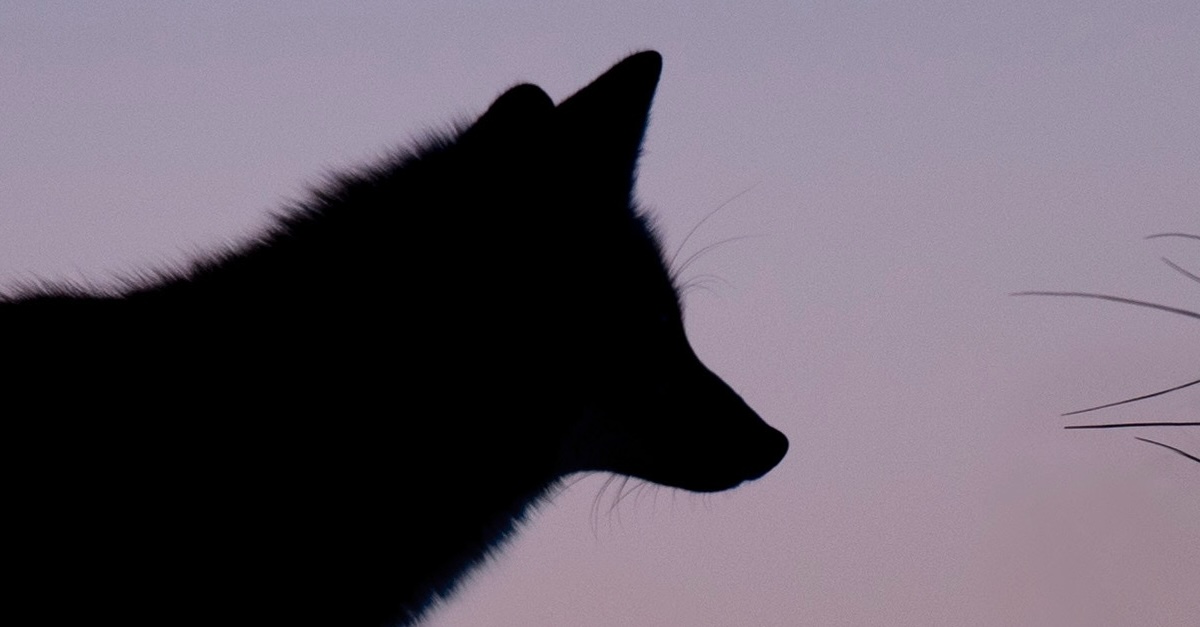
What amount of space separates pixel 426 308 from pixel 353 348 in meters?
0.14

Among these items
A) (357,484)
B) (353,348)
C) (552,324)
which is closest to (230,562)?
(357,484)

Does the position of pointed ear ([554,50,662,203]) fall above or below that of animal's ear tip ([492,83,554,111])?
below

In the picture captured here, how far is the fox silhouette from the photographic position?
1.66m

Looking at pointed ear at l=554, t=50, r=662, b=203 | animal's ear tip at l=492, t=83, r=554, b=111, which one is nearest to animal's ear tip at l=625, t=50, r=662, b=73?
pointed ear at l=554, t=50, r=662, b=203

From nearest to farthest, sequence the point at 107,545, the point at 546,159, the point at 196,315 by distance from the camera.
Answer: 1. the point at 107,545
2. the point at 196,315
3. the point at 546,159

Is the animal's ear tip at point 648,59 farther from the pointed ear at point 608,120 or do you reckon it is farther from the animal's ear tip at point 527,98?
the animal's ear tip at point 527,98

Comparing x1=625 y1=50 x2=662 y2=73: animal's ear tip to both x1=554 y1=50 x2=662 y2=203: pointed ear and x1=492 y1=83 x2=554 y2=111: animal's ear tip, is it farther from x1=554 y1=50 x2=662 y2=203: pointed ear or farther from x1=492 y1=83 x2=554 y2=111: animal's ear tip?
x1=492 y1=83 x2=554 y2=111: animal's ear tip

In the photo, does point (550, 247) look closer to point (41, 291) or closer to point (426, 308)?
point (426, 308)

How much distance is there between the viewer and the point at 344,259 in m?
1.94

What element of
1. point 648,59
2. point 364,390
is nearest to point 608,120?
point 648,59

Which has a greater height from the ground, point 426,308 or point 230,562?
point 426,308

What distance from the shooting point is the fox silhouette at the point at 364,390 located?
166 cm

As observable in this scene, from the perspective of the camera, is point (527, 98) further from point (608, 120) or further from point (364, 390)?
Answer: point (364, 390)

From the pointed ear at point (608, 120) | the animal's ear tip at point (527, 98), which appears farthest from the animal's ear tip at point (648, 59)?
the animal's ear tip at point (527, 98)
